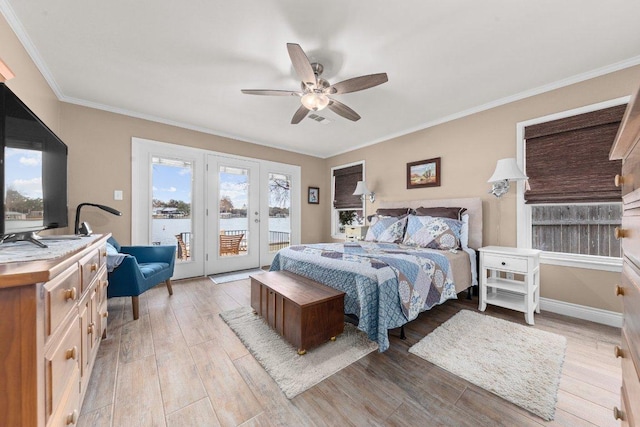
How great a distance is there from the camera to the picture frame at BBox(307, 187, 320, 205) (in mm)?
5539

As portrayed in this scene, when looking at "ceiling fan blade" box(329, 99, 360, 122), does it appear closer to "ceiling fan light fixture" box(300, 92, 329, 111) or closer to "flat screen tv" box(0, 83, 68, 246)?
"ceiling fan light fixture" box(300, 92, 329, 111)

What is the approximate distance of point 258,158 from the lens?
4.71m

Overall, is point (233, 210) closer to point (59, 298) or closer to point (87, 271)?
point (87, 271)

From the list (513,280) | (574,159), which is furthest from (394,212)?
(574,159)

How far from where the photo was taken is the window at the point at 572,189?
93.4 inches

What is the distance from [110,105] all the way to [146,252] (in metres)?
2.01

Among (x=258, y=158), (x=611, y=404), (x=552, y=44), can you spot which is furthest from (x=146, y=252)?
(x=552, y=44)

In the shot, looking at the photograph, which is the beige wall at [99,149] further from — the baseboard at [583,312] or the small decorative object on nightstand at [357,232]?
the baseboard at [583,312]

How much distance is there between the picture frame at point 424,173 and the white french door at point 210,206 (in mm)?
2374

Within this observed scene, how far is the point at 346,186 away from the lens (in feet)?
17.4

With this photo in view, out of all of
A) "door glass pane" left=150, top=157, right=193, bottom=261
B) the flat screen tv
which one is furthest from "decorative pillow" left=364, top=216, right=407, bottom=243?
the flat screen tv

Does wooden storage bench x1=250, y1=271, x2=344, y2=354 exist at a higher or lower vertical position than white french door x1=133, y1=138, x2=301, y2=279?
lower

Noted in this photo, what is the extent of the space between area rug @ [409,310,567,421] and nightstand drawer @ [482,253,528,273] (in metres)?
0.53

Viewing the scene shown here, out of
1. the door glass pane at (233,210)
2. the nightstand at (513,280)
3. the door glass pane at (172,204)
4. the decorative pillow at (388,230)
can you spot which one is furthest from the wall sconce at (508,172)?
the door glass pane at (172,204)
